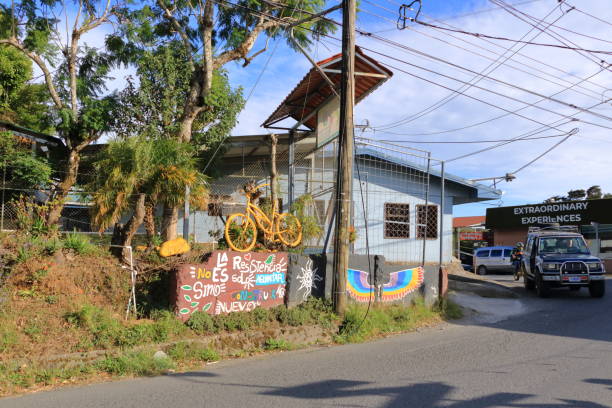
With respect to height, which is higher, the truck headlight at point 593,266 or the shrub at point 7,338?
the truck headlight at point 593,266

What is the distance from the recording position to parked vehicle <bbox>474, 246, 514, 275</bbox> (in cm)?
2722

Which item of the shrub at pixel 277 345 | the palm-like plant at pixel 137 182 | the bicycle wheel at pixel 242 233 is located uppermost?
the palm-like plant at pixel 137 182

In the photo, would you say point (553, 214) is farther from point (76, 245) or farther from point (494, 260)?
point (76, 245)

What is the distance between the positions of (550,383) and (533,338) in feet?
10.4

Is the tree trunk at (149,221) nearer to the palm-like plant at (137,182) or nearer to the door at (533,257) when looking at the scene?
the palm-like plant at (137,182)

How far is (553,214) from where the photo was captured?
104 feet

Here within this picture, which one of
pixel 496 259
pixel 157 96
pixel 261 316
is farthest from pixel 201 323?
pixel 496 259

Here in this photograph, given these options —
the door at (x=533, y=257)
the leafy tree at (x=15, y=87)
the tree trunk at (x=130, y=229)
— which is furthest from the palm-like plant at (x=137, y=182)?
the door at (x=533, y=257)

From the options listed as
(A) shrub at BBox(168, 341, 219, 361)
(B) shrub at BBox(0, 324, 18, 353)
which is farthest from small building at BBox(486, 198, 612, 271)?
(B) shrub at BBox(0, 324, 18, 353)

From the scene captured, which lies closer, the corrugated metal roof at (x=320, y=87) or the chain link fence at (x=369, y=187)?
the corrugated metal roof at (x=320, y=87)

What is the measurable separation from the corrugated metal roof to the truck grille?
7543mm

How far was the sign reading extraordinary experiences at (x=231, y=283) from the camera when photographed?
784 cm

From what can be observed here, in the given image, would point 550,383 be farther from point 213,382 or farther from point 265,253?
point 265,253

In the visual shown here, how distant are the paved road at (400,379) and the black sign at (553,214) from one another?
21.0 m
